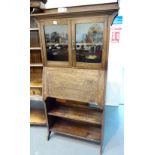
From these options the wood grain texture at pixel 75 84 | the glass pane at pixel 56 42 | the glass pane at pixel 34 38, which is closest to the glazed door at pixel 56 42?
the glass pane at pixel 56 42

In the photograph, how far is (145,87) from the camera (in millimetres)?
646

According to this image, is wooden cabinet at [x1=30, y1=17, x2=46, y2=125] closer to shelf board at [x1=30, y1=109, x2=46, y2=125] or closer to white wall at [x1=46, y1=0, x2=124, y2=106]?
shelf board at [x1=30, y1=109, x2=46, y2=125]

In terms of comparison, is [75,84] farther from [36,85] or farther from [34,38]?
[34,38]

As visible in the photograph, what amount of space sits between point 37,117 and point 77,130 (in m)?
0.79

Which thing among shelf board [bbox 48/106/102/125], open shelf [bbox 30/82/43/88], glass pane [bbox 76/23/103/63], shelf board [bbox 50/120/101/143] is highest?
glass pane [bbox 76/23/103/63]

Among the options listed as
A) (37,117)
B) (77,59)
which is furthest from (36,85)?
(77,59)

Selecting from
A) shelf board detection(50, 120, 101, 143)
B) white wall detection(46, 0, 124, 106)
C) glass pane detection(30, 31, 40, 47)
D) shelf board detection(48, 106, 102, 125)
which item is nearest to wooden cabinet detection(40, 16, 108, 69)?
glass pane detection(30, 31, 40, 47)

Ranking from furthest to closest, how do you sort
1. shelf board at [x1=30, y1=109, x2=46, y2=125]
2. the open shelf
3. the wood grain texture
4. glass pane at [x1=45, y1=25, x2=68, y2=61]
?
shelf board at [x1=30, y1=109, x2=46, y2=125] < the open shelf < glass pane at [x1=45, y1=25, x2=68, y2=61] < the wood grain texture

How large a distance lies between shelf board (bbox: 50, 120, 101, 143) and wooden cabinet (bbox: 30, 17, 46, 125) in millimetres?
303

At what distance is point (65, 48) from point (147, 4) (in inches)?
61.0

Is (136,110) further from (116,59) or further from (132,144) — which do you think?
(116,59)

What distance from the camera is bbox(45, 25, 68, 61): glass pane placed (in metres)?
2.07

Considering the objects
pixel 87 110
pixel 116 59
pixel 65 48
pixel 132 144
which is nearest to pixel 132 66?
pixel 132 144

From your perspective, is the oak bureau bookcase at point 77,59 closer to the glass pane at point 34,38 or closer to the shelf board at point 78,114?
the shelf board at point 78,114
